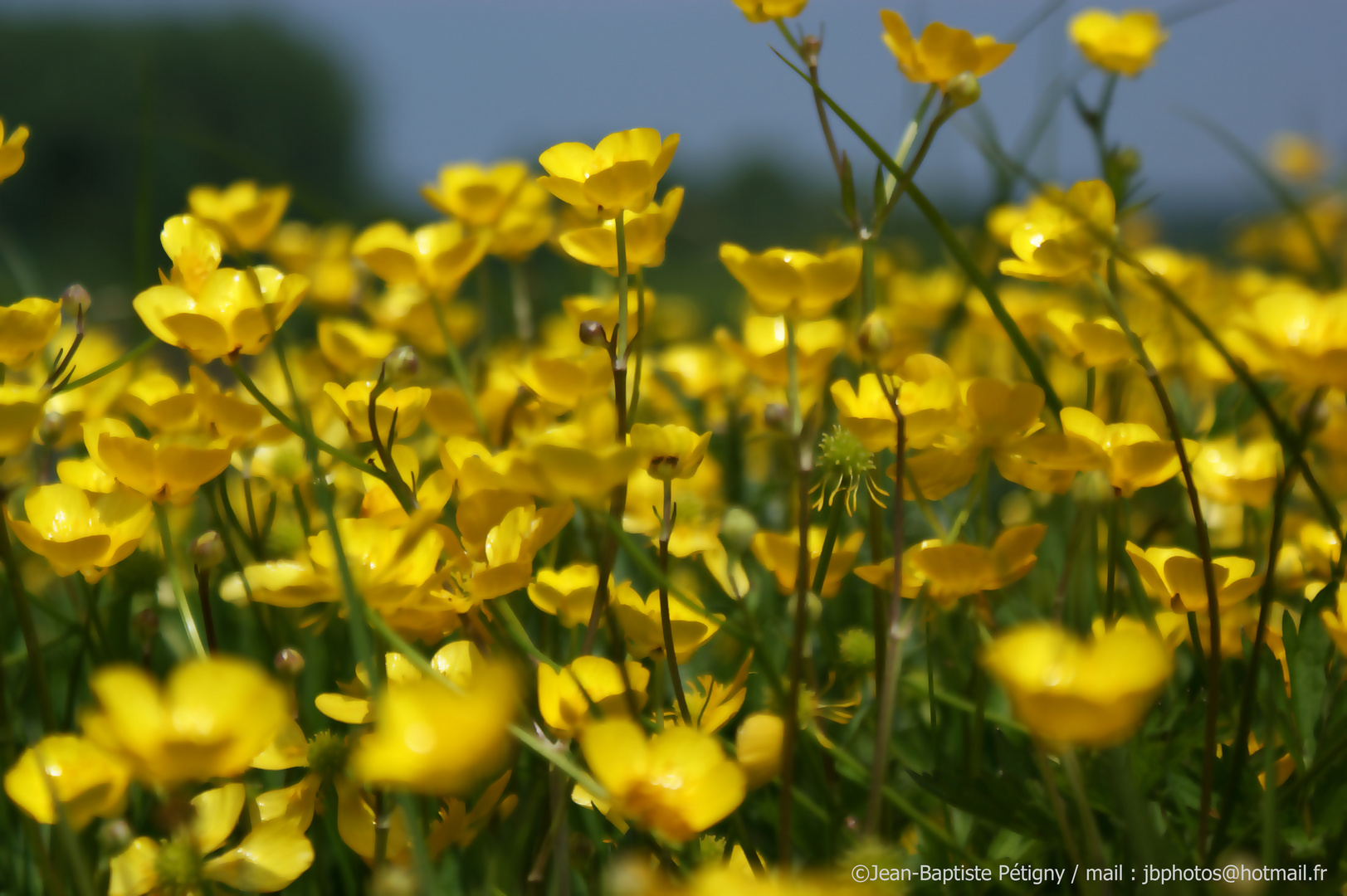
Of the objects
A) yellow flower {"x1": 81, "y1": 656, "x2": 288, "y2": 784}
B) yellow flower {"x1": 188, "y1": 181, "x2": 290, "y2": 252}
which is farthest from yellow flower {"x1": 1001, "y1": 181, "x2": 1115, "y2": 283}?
yellow flower {"x1": 188, "y1": 181, "x2": 290, "y2": 252}

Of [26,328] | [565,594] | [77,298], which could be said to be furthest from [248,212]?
[565,594]

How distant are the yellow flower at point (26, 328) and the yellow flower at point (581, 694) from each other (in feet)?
1.24

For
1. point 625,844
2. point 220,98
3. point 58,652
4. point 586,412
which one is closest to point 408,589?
point 586,412

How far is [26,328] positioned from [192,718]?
0.35 m

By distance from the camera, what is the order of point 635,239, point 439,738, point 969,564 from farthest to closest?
point 635,239 < point 969,564 < point 439,738

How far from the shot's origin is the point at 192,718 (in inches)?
14.1

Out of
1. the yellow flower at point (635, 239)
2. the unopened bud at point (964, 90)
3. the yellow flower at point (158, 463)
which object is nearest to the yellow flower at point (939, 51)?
→ the unopened bud at point (964, 90)

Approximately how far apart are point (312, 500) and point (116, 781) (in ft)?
1.84

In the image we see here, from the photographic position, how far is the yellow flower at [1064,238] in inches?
22.0

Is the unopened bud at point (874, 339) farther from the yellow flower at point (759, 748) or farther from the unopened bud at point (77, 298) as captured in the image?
the unopened bud at point (77, 298)

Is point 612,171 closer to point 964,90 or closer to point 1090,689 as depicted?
point 964,90

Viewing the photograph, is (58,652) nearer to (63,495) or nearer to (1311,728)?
(63,495)

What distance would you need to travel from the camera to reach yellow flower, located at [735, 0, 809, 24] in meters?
0.67

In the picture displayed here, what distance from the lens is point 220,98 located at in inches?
433
